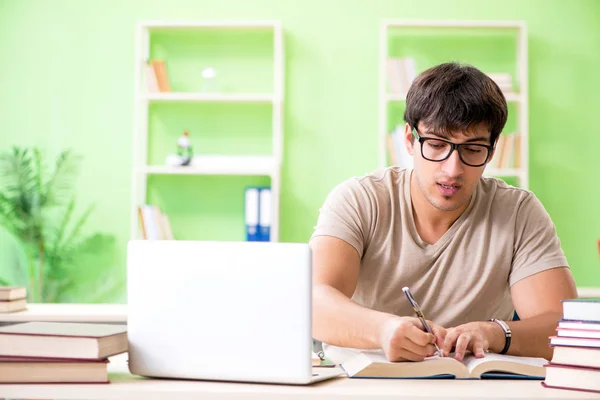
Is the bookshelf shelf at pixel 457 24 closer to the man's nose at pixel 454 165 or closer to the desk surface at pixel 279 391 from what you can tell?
the man's nose at pixel 454 165

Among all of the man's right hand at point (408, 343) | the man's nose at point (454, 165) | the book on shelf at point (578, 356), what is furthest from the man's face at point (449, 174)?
the book on shelf at point (578, 356)

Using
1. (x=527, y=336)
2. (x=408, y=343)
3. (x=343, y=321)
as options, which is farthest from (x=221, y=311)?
(x=527, y=336)

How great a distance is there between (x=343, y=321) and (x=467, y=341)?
0.97 ft

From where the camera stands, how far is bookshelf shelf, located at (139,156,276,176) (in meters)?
3.98

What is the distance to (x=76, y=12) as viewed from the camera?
4285mm

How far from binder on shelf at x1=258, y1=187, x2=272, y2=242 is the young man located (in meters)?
1.97

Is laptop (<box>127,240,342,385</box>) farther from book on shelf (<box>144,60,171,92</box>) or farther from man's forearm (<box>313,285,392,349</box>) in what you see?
book on shelf (<box>144,60,171,92</box>)

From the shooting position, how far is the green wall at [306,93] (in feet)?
13.7

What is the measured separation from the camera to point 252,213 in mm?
4031

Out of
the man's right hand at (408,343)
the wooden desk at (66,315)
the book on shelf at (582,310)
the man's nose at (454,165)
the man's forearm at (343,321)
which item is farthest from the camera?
the wooden desk at (66,315)

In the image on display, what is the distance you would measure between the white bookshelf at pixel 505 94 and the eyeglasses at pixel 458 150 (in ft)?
7.01

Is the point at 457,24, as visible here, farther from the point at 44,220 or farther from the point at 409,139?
the point at 44,220

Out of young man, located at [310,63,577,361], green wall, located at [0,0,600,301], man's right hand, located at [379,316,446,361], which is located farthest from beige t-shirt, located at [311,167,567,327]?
green wall, located at [0,0,600,301]

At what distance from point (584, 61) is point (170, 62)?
2252 mm
